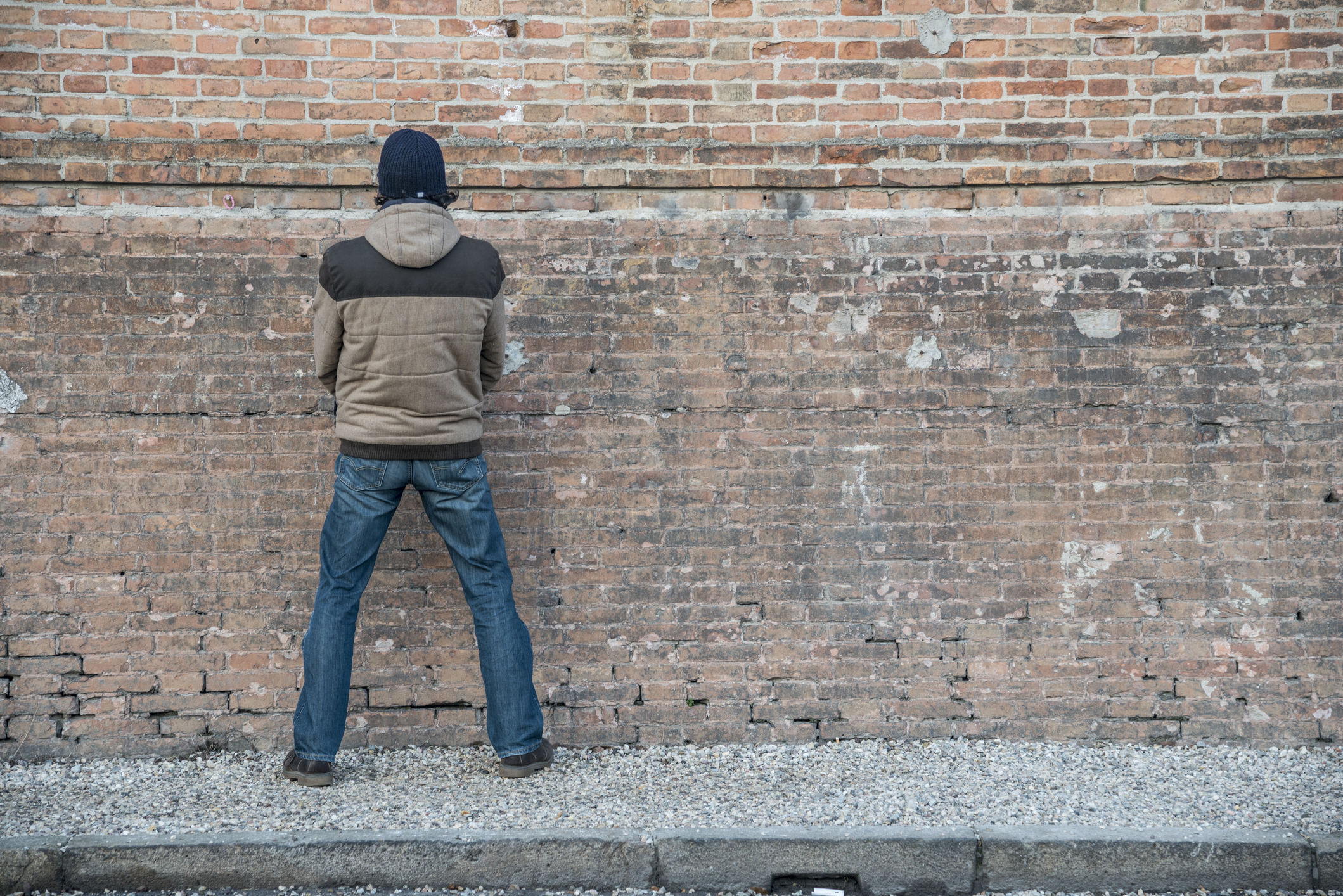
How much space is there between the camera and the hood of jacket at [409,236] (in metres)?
3.35

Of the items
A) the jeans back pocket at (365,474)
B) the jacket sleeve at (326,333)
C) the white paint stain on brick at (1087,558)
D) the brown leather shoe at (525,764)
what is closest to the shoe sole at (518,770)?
the brown leather shoe at (525,764)

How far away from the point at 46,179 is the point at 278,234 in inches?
36.7

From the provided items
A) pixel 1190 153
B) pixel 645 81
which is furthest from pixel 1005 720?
pixel 645 81

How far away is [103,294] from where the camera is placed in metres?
3.83

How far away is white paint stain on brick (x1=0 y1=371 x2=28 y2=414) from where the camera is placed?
150 inches

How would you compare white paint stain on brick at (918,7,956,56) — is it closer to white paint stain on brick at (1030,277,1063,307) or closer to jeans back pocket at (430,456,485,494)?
white paint stain on brick at (1030,277,1063,307)

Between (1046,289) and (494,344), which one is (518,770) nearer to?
(494,344)

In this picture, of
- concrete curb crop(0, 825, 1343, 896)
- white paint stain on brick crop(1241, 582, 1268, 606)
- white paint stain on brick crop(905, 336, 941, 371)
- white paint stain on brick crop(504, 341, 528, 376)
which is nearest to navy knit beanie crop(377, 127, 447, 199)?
white paint stain on brick crop(504, 341, 528, 376)

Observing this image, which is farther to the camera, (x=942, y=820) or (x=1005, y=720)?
(x=1005, y=720)

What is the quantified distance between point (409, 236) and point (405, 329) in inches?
13.2

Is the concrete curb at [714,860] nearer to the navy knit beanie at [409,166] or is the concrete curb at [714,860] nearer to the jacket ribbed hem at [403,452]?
the jacket ribbed hem at [403,452]

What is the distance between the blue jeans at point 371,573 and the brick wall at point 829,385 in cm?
37

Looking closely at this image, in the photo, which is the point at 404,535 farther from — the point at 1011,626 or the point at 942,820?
the point at 1011,626

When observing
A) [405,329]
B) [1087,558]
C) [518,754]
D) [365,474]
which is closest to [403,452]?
[365,474]
